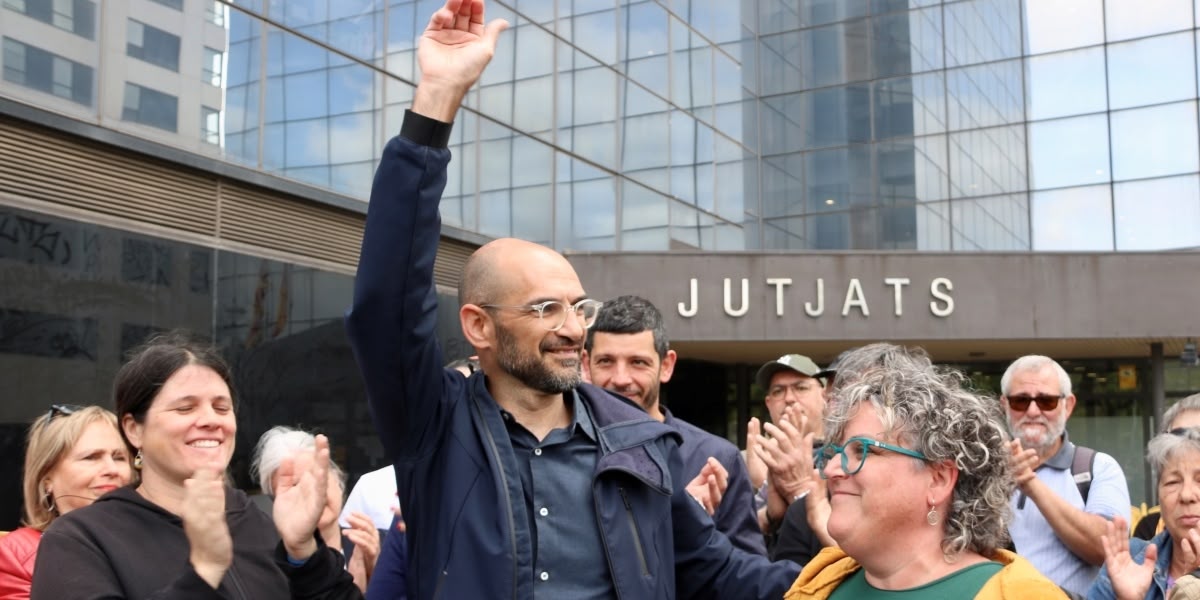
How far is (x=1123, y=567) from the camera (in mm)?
3561

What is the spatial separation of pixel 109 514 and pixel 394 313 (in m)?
1.12

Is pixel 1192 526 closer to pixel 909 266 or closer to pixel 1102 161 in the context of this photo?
→ pixel 909 266

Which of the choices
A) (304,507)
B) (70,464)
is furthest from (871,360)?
(70,464)

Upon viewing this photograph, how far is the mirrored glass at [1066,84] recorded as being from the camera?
26375mm

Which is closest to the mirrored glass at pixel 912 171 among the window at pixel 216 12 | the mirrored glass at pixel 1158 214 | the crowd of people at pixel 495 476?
the mirrored glass at pixel 1158 214

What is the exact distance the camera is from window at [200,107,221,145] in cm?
1066

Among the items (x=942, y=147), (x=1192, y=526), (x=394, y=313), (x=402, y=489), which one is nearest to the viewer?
(x=394, y=313)

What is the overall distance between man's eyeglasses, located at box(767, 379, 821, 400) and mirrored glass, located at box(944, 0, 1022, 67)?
Answer: 80.2 ft

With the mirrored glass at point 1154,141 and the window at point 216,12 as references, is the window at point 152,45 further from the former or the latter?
the mirrored glass at point 1154,141

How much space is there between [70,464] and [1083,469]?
13.9 ft

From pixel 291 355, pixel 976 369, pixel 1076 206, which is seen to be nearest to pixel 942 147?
pixel 1076 206

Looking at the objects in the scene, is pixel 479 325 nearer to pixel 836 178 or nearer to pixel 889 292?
pixel 889 292

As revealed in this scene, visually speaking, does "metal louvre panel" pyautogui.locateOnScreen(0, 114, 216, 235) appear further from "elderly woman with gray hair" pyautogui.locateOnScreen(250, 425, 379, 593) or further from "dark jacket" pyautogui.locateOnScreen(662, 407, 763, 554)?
"dark jacket" pyautogui.locateOnScreen(662, 407, 763, 554)

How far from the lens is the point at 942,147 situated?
2820 cm
